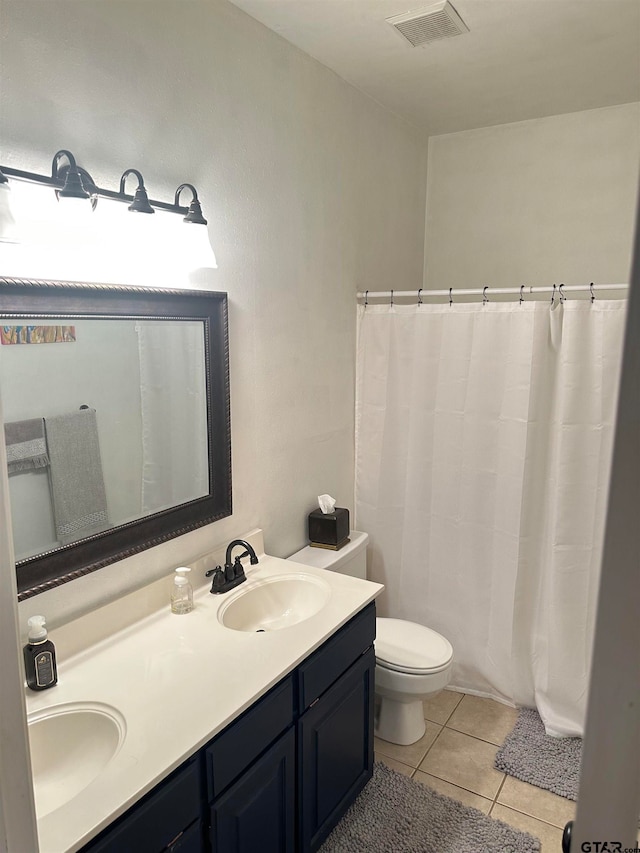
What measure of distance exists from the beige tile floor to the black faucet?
101 centimetres

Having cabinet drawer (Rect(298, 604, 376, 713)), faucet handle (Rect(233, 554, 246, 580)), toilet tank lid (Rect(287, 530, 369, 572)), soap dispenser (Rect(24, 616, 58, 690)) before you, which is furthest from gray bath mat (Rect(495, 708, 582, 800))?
soap dispenser (Rect(24, 616, 58, 690))

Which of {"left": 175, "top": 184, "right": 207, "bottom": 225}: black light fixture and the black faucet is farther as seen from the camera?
the black faucet

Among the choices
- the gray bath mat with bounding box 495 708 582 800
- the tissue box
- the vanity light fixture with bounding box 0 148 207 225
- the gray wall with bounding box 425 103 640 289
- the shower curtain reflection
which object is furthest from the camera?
the gray wall with bounding box 425 103 640 289

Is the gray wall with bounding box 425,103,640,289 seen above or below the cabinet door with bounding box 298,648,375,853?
above

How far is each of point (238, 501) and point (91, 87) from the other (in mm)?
1390

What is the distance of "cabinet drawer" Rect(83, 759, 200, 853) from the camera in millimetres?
1210

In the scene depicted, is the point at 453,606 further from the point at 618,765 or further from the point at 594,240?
the point at 618,765

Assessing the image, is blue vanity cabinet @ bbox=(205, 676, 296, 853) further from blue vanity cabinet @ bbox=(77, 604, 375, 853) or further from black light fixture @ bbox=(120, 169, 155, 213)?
black light fixture @ bbox=(120, 169, 155, 213)

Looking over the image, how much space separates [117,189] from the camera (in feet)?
5.64

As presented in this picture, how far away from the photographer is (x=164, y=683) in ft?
5.19

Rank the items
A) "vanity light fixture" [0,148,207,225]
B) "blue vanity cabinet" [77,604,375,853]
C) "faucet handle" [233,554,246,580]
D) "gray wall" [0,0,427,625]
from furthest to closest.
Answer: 1. "faucet handle" [233,554,246,580]
2. "gray wall" [0,0,427,625]
3. "vanity light fixture" [0,148,207,225]
4. "blue vanity cabinet" [77,604,375,853]

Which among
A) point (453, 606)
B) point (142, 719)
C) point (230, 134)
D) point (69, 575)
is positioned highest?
point (230, 134)

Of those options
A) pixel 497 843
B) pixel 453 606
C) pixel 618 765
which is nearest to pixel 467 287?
pixel 453 606

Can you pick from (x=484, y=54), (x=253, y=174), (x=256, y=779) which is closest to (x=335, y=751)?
(x=256, y=779)
